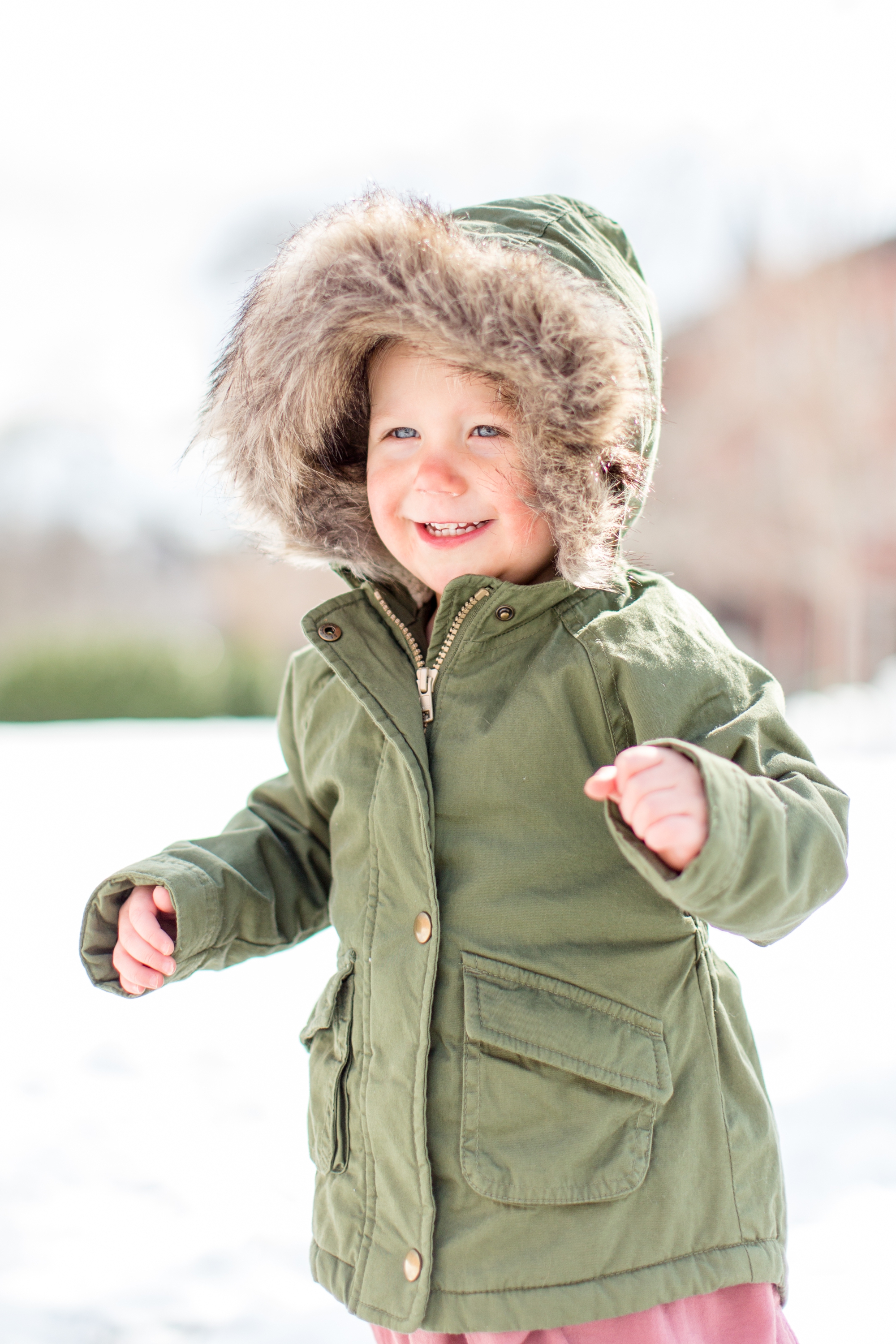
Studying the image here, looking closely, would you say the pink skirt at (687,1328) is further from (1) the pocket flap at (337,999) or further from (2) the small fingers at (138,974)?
(2) the small fingers at (138,974)

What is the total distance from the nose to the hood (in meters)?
Result: 0.09

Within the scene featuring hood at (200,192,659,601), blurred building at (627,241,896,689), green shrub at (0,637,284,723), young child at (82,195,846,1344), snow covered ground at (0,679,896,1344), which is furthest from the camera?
blurred building at (627,241,896,689)

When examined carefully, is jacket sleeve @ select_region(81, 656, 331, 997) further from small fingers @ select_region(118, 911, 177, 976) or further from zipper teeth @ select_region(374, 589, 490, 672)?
zipper teeth @ select_region(374, 589, 490, 672)

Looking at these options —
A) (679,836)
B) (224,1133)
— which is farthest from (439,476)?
(224,1133)

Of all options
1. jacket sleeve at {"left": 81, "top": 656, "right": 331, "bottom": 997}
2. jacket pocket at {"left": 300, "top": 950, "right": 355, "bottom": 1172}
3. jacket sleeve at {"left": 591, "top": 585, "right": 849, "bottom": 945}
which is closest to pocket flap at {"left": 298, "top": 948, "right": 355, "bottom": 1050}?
jacket pocket at {"left": 300, "top": 950, "right": 355, "bottom": 1172}

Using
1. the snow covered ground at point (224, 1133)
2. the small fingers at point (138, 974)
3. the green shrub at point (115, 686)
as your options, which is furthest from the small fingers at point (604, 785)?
the green shrub at point (115, 686)

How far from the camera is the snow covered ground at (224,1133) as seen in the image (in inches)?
76.4

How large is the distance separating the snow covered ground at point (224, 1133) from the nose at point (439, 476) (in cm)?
147

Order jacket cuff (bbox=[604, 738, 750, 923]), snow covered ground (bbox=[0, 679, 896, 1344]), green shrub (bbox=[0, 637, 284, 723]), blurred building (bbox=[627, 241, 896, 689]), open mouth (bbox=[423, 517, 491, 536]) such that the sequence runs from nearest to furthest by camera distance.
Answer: jacket cuff (bbox=[604, 738, 750, 923]) < open mouth (bbox=[423, 517, 491, 536]) < snow covered ground (bbox=[0, 679, 896, 1344]) < green shrub (bbox=[0, 637, 284, 723]) < blurred building (bbox=[627, 241, 896, 689])

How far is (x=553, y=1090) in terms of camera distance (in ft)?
4.10

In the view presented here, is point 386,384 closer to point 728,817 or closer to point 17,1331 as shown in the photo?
point 728,817

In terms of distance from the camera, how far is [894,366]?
574 inches

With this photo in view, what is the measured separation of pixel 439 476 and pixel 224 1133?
1815 millimetres

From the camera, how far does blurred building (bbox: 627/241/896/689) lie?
14.6 meters
